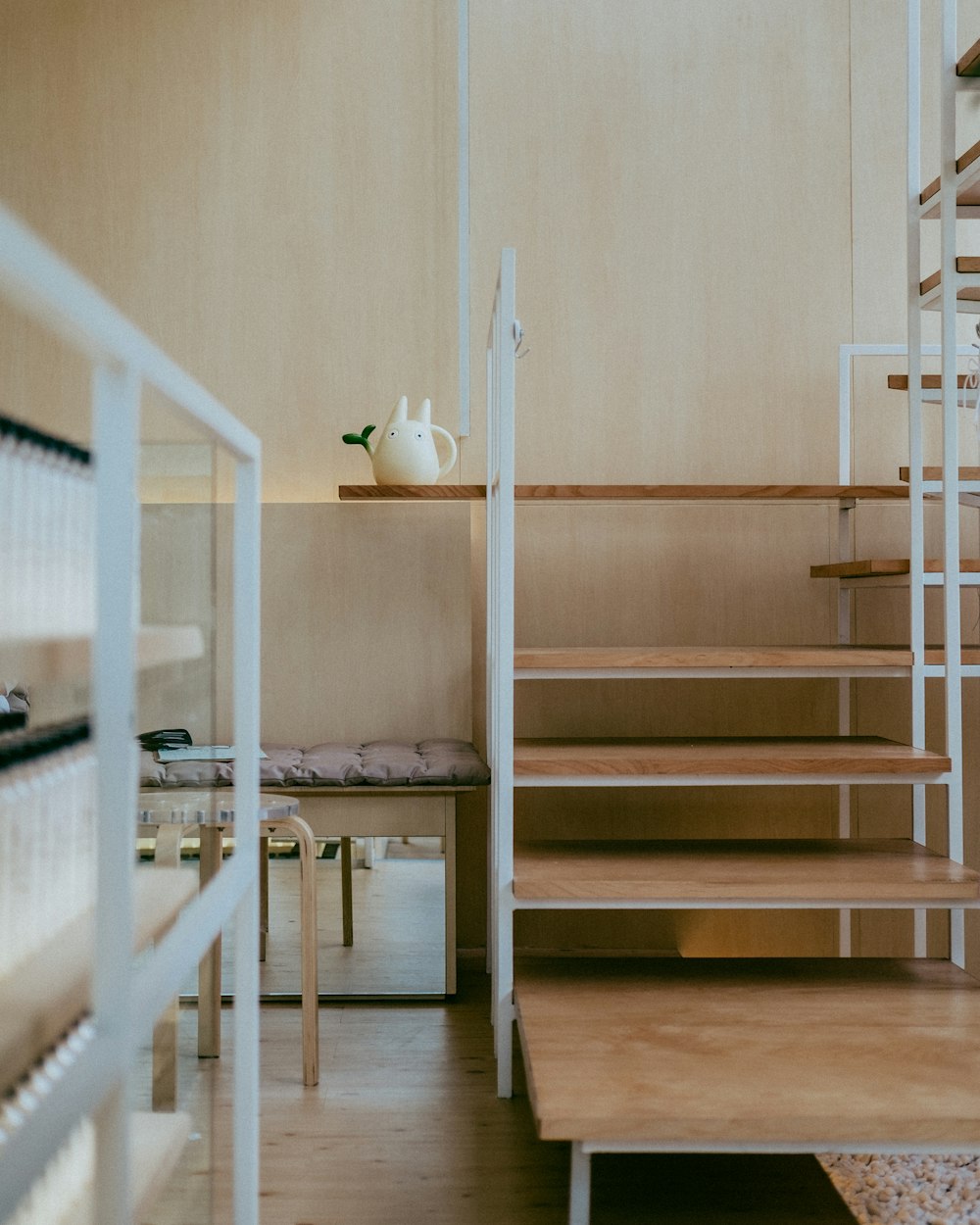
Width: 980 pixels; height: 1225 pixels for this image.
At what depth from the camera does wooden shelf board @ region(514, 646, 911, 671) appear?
2510 millimetres

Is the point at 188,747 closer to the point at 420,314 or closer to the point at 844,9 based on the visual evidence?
the point at 420,314

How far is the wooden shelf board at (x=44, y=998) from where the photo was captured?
685 mm

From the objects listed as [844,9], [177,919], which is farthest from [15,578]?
[844,9]

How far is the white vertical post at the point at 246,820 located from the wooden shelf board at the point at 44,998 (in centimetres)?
60

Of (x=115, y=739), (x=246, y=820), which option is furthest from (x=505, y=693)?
(x=115, y=739)

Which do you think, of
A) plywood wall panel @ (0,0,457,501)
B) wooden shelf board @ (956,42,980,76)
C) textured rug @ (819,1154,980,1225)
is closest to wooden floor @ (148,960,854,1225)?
textured rug @ (819,1154,980,1225)

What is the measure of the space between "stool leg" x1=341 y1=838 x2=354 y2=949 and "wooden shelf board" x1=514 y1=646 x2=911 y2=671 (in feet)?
2.73

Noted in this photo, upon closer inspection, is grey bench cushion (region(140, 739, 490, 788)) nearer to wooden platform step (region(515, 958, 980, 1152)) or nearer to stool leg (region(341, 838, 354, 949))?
stool leg (region(341, 838, 354, 949))

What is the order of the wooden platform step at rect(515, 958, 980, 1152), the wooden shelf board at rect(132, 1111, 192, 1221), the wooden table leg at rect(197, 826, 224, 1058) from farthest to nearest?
1. the wooden platform step at rect(515, 958, 980, 1152)
2. the wooden table leg at rect(197, 826, 224, 1058)
3. the wooden shelf board at rect(132, 1111, 192, 1221)

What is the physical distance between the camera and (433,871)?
3.05 metres

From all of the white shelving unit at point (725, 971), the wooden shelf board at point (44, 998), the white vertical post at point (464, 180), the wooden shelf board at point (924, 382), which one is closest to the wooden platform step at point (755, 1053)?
the white shelving unit at point (725, 971)

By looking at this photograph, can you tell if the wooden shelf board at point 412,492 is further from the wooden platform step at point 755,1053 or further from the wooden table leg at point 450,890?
the wooden platform step at point 755,1053

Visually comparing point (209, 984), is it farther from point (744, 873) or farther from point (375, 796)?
point (375, 796)

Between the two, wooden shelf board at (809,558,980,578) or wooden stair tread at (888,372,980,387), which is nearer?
wooden shelf board at (809,558,980,578)
